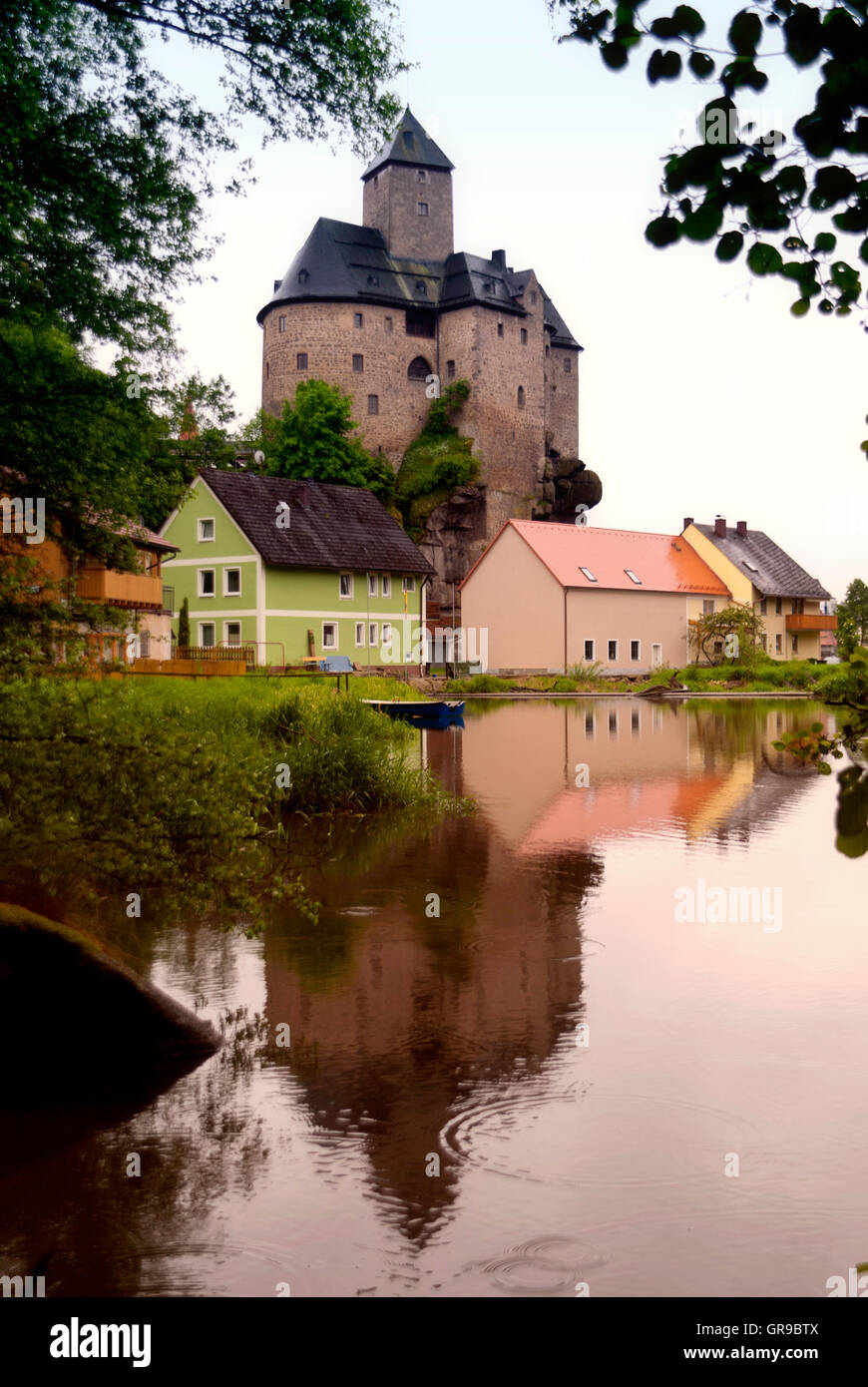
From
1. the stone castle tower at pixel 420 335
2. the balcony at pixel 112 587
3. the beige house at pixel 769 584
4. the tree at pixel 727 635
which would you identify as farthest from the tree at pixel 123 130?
the stone castle tower at pixel 420 335

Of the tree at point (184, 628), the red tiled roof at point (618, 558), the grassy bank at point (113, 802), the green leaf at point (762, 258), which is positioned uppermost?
the red tiled roof at point (618, 558)

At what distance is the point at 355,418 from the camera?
7850 cm

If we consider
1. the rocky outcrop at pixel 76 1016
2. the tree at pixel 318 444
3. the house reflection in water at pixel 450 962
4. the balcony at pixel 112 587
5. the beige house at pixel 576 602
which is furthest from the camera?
the tree at pixel 318 444

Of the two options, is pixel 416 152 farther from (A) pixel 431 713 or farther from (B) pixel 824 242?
(B) pixel 824 242

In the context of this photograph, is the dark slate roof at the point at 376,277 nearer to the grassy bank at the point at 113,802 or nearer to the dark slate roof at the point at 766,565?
the dark slate roof at the point at 766,565

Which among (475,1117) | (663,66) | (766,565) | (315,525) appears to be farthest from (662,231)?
(766,565)

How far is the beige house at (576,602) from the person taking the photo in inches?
2441

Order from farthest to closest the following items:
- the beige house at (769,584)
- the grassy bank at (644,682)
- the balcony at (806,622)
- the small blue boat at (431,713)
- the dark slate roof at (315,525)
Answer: the balcony at (806,622) → the beige house at (769,584) → the grassy bank at (644,682) → the dark slate roof at (315,525) → the small blue boat at (431,713)

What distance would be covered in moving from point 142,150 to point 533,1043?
27.0 feet

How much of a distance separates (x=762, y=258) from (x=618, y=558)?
64.0 meters

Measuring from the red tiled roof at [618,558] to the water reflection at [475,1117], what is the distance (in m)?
51.8

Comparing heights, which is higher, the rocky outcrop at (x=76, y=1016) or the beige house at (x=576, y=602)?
the beige house at (x=576, y=602)

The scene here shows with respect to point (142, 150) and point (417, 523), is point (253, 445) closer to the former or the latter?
point (417, 523)
